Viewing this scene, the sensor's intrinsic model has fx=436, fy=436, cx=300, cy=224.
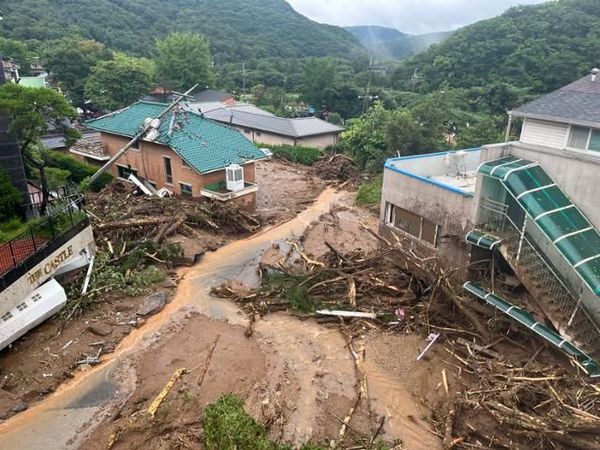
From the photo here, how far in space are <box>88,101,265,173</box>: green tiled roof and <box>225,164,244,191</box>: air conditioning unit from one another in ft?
2.47

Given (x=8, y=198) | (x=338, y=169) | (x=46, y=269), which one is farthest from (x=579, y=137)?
(x=338, y=169)

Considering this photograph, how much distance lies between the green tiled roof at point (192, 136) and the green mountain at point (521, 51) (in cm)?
5042

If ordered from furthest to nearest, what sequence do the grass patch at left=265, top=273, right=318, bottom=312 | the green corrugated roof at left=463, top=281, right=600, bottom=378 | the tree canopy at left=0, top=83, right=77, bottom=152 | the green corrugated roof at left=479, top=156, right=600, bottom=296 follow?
1. the tree canopy at left=0, top=83, right=77, bottom=152
2. the grass patch at left=265, top=273, right=318, bottom=312
3. the green corrugated roof at left=479, top=156, right=600, bottom=296
4. the green corrugated roof at left=463, top=281, right=600, bottom=378

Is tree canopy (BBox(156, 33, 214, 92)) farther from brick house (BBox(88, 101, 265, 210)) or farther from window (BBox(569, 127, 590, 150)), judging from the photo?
window (BBox(569, 127, 590, 150))

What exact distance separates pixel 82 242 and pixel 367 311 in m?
11.8

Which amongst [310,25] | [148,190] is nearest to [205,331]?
[148,190]

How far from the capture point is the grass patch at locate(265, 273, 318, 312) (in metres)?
16.9

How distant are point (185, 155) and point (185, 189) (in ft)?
7.66

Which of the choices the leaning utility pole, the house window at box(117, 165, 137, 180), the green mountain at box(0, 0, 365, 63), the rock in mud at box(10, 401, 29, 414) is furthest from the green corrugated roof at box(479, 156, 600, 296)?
the green mountain at box(0, 0, 365, 63)

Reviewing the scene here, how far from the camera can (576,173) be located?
14867 millimetres

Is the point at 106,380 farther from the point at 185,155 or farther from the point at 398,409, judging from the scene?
the point at 185,155

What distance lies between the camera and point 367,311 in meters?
16.5

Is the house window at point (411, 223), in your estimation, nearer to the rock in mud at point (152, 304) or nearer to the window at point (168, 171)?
the rock in mud at point (152, 304)

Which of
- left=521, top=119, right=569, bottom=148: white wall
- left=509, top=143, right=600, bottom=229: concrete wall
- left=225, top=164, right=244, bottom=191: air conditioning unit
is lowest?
left=225, top=164, right=244, bottom=191: air conditioning unit
